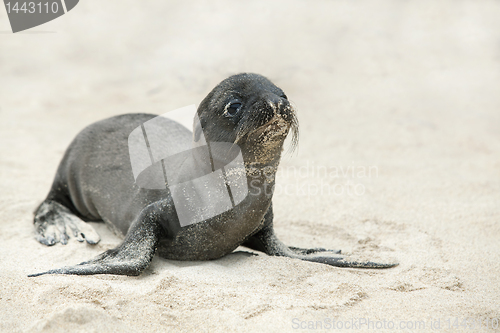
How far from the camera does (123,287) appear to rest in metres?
2.56

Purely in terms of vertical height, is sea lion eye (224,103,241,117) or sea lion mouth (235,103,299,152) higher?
sea lion eye (224,103,241,117)

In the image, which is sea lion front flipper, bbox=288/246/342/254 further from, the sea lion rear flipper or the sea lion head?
the sea lion rear flipper

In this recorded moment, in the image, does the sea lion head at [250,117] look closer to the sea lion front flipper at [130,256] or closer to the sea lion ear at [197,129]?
the sea lion ear at [197,129]

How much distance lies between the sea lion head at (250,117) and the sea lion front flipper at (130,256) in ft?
2.18

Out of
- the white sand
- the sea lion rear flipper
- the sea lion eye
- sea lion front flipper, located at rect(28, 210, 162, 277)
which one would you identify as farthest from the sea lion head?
the sea lion rear flipper

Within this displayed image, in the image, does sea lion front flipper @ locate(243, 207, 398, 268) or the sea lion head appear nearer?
the sea lion head

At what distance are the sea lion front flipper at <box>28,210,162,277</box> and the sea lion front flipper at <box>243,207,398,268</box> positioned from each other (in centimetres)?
73

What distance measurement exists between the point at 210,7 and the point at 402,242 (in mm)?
7752

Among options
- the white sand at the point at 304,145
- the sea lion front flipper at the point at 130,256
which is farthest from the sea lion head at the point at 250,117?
the white sand at the point at 304,145

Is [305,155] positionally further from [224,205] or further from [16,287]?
[16,287]

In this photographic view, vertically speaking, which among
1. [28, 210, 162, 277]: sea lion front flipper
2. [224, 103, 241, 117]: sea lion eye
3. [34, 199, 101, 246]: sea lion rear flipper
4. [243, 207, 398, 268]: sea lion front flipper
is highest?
[224, 103, 241, 117]: sea lion eye

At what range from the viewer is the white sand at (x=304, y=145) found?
8.09 feet

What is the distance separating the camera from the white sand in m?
2.46

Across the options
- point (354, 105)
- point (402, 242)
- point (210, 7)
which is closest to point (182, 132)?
point (402, 242)
